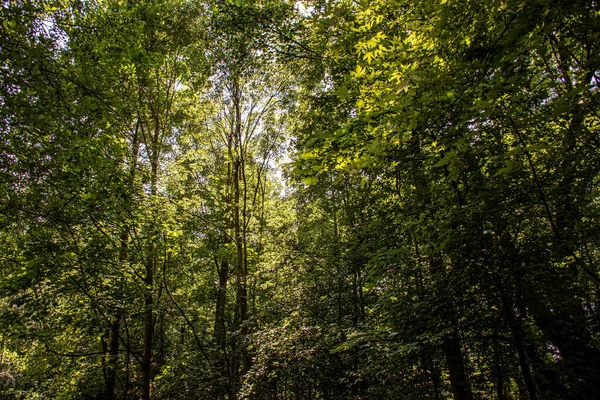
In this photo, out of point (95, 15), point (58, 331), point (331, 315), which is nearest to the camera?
point (95, 15)

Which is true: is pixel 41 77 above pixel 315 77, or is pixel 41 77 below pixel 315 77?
below

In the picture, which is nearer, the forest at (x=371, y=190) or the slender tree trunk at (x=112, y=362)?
the forest at (x=371, y=190)

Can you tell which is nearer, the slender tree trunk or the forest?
the forest

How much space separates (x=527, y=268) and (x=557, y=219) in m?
0.81

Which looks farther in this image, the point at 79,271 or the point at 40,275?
the point at 79,271

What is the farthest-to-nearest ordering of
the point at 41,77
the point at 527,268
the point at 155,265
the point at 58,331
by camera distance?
1. the point at 155,265
2. the point at 58,331
3. the point at 41,77
4. the point at 527,268

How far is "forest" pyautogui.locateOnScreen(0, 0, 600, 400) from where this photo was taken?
2.52m

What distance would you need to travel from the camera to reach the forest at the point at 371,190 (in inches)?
99.3

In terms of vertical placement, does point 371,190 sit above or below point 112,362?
above

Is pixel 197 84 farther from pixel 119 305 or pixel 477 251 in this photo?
pixel 477 251

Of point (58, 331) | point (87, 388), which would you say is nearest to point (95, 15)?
point (58, 331)

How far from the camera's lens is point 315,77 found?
6.89 meters

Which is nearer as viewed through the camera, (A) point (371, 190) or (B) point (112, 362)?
(A) point (371, 190)

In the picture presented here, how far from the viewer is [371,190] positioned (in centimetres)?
603
